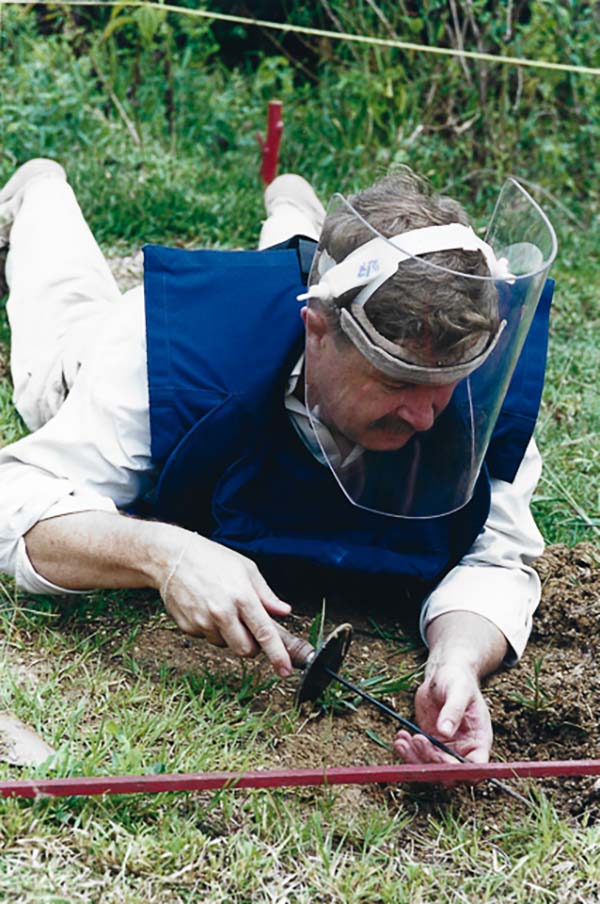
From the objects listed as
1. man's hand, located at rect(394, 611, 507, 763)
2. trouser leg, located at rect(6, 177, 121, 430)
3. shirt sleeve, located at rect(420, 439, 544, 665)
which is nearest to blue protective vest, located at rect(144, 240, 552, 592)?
shirt sleeve, located at rect(420, 439, 544, 665)

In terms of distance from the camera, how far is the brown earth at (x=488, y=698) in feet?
7.49

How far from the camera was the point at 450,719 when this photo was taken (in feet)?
7.27

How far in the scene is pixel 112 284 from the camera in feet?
11.2

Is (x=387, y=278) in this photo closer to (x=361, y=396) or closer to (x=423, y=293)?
(x=423, y=293)

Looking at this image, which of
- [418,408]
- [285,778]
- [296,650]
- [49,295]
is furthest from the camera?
[49,295]

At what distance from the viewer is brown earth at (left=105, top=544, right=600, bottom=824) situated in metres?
2.28

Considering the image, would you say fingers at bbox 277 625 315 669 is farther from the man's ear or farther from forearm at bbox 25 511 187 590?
the man's ear

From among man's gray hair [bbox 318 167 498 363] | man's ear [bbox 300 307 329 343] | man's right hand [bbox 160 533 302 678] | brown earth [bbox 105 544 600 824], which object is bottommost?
brown earth [bbox 105 544 600 824]

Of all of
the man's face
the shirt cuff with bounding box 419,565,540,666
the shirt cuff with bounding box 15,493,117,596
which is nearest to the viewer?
the man's face

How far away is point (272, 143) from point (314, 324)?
261 cm

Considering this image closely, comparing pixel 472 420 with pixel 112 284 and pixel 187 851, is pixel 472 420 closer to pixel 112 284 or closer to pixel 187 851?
pixel 187 851

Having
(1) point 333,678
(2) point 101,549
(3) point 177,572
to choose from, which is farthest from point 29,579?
(1) point 333,678

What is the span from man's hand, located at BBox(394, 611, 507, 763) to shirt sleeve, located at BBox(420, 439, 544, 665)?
1.2 inches

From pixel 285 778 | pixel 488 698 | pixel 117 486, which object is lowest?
pixel 488 698
